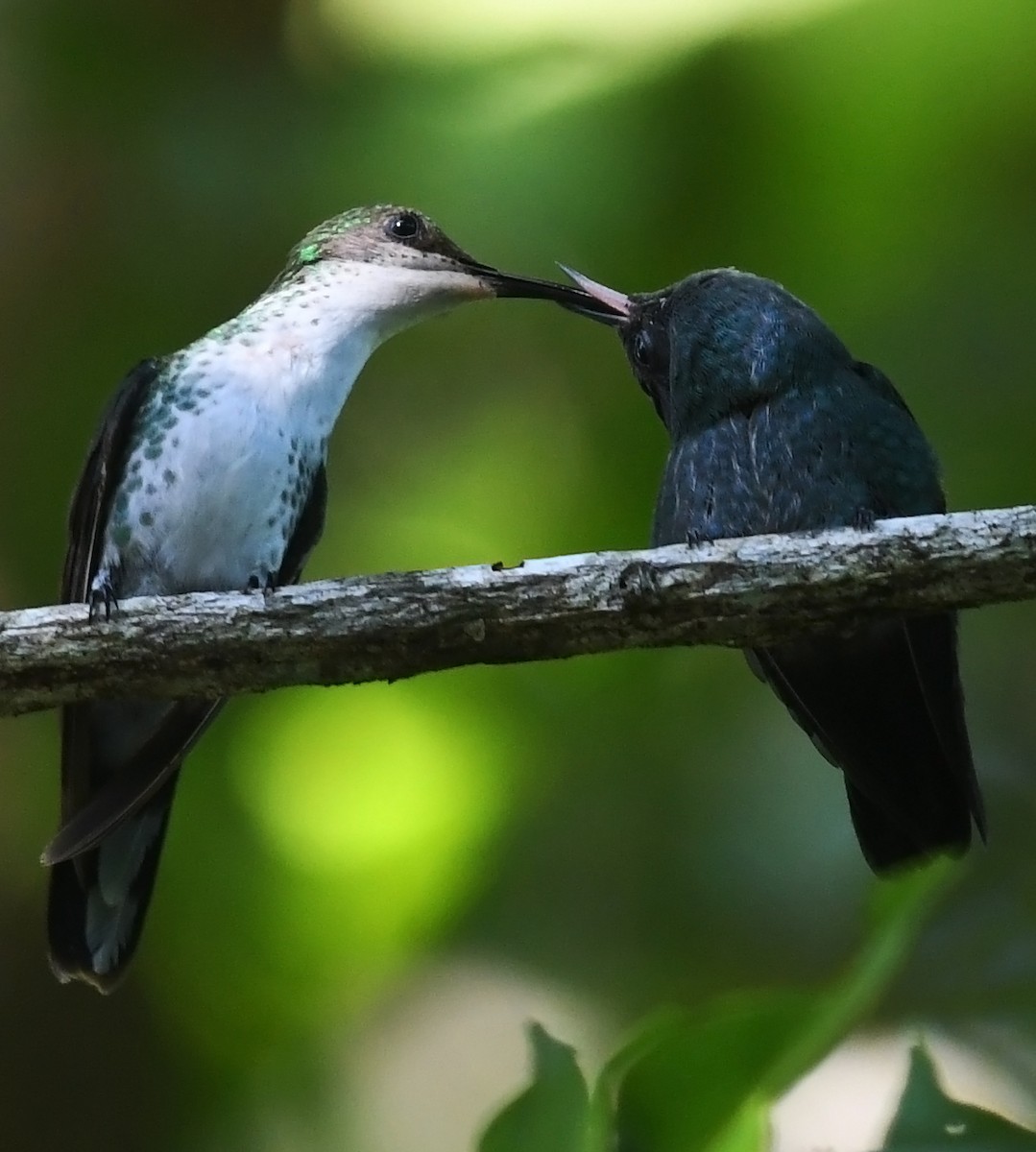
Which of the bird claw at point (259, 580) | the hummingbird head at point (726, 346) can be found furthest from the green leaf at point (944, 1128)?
the bird claw at point (259, 580)

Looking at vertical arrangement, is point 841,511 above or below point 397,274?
below

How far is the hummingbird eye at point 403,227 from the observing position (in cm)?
185

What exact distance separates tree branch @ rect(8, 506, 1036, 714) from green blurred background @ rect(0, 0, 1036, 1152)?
78cm

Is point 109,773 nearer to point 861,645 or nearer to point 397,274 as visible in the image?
point 397,274

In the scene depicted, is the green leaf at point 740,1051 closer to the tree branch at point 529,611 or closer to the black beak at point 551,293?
the tree branch at point 529,611

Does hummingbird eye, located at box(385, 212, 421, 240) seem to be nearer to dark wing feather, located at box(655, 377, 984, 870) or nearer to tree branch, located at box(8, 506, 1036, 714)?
dark wing feather, located at box(655, 377, 984, 870)

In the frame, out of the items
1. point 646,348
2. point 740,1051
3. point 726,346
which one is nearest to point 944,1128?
point 740,1051

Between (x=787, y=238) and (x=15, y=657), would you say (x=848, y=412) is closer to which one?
(x=787, y=238)

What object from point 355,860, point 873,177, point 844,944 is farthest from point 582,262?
point 844,944

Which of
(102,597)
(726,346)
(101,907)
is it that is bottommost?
(101,907)

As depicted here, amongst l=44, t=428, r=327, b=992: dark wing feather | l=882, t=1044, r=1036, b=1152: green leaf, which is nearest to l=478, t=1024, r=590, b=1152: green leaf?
l=882, t=1044, r=1036, b=1152: green leaf

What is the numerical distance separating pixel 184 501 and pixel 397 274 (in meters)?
0.40

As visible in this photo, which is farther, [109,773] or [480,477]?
[480,477]

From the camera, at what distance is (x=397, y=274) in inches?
70.1
